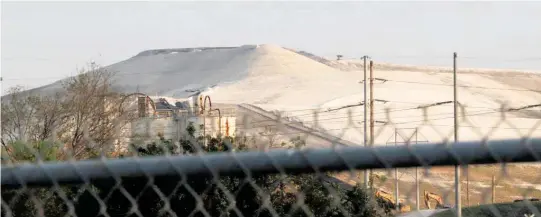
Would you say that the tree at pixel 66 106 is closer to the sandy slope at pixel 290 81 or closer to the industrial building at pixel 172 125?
the industrial building at pixel 172 125

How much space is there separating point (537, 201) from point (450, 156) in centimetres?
56

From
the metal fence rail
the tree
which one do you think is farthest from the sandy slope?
the metal fence rail

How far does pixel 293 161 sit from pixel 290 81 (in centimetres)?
5704

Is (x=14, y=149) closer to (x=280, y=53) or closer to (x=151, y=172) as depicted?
(x=151, y=172)

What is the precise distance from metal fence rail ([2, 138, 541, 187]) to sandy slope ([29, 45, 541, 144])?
3461 centimetres

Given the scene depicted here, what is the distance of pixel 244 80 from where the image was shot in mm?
60344

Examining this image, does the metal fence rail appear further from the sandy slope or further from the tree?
the sandy slope

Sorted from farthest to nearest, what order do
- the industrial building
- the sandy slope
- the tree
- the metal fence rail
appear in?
the sandy slope → the tree → the industrial building → the metal fence rail

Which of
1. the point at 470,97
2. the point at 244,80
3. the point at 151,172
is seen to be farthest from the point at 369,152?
the point at 244,80

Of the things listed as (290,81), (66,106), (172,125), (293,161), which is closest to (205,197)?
(293,161)

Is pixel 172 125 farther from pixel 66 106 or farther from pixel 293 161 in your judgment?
pixel 66 106

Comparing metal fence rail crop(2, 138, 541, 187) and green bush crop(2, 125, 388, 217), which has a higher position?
metal fence rail crop(2, 138, 541, 187)

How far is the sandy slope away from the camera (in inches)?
1925

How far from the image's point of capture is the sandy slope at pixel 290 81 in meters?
48.9
